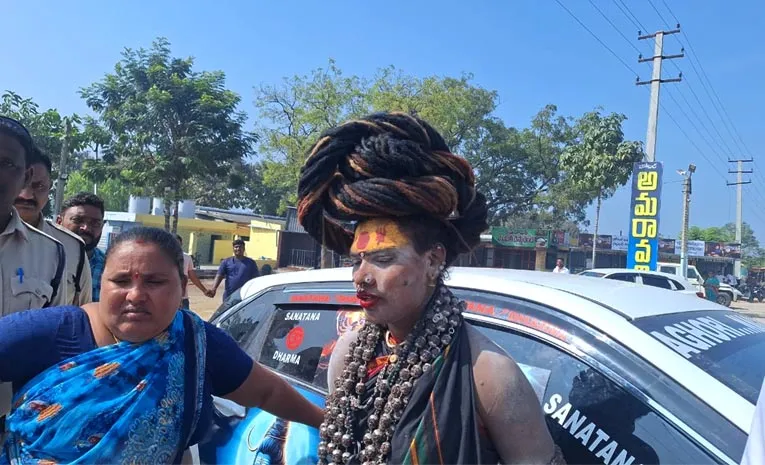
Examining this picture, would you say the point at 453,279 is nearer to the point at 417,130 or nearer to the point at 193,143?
the point at 417,130

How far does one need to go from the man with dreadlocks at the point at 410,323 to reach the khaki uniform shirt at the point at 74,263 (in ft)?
4.86

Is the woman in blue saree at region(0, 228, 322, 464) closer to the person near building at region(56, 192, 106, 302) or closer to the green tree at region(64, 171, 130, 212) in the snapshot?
the person near building at region(56, 192, 106, 302)

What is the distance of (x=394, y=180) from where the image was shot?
1540 millimetres

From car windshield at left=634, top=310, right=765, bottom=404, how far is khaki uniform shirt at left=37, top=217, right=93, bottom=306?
239 centimetres

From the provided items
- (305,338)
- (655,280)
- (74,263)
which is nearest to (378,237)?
(305,338)

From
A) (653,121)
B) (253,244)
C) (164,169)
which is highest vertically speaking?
(653,121)

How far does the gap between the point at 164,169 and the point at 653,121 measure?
1551 centimetres

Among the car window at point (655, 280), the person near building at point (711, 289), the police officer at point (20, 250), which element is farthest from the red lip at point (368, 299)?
the person near building at point (711, 289)

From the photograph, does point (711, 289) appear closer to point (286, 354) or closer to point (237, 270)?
point (237, 270)

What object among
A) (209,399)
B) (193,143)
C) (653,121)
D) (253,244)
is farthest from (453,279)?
(253,244)

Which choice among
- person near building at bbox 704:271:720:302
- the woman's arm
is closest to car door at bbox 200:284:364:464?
the woman's arm

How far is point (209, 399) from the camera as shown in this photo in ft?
5.90

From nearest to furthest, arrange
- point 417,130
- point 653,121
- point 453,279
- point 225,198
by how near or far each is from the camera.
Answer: point 417,130 < point 453,279 < point 653,121 < point 225,198

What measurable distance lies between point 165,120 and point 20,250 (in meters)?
15.6
